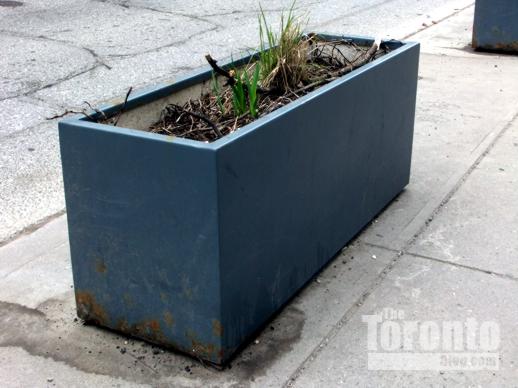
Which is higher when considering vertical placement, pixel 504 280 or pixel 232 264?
pixel 232 264

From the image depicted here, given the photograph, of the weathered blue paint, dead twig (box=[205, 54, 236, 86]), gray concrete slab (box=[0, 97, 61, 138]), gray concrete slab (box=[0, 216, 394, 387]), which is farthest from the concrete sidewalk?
the weathered blue paint

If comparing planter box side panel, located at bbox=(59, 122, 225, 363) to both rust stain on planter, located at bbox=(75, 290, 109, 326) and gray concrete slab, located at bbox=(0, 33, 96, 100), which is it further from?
gray concrete slab, located at bbox=(0, 33, 96, 100)

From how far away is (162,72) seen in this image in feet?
25.8

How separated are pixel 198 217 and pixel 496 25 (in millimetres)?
6857

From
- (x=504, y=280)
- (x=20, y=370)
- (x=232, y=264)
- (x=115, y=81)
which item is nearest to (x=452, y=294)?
(x=504, y=280)

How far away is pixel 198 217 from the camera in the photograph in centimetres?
288

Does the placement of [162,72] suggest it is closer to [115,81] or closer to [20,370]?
[115,81]

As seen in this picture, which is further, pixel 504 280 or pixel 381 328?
pixel 504 280

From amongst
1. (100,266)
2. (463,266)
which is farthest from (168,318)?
(463,266)

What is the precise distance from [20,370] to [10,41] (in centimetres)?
696

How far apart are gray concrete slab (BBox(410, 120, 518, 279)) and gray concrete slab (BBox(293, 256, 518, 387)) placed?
0.49 ft

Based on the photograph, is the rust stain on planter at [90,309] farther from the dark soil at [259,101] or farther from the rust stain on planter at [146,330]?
the dark soil at [259,101]

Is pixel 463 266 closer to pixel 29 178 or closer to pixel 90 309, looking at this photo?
pixel 90 309

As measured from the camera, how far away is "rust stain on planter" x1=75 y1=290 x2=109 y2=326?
11.0 ft
